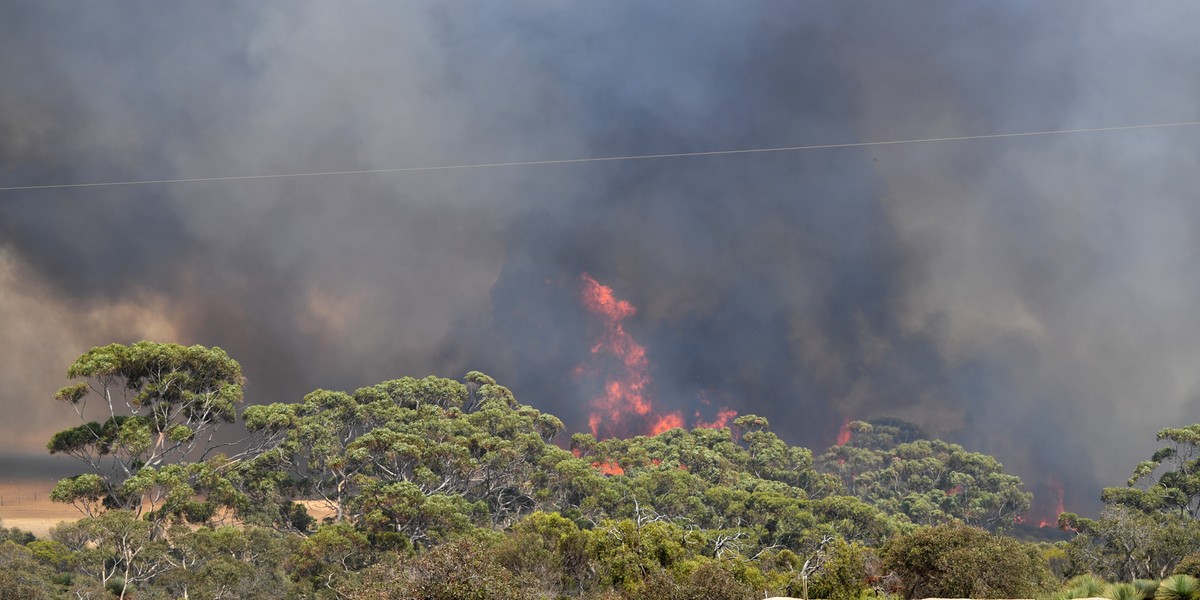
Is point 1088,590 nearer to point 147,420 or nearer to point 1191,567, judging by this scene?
point 1191,567

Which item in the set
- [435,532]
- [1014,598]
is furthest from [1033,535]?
[435,532]

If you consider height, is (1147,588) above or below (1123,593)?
above

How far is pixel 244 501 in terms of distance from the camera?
51188 millimetres

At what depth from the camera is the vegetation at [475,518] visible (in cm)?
3328

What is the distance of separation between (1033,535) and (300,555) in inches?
3413

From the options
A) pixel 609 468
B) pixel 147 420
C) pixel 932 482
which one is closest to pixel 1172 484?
pixel 932 482

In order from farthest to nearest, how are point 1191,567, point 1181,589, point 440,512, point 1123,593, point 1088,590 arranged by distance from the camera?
point 440,512 → point 1191,567 → point 1088,590 → point 1123,593 → point 1181,589

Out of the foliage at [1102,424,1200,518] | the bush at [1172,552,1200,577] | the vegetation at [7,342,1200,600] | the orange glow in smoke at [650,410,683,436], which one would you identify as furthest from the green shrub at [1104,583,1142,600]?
the orange glow in smoke at [650,410,683,436]

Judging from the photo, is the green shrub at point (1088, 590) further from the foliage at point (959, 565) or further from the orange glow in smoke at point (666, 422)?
the orange glow in smoke at point (666, 422)

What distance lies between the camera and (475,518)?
178 feet

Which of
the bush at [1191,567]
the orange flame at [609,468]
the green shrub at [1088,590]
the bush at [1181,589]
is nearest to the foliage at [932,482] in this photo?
the orange flame at [609,468]

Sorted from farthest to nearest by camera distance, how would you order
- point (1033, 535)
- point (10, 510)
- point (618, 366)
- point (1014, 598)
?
point (618, 366)
point (1033, 535)
point (10, 510)
point (1014, 598)

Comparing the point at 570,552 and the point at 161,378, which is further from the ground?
the point at 161,378

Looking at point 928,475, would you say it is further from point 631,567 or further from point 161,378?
point 161,378
